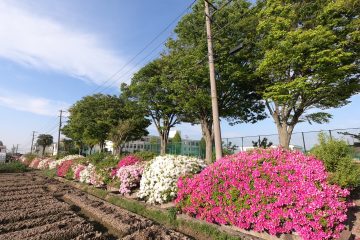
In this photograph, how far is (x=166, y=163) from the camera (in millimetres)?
9094

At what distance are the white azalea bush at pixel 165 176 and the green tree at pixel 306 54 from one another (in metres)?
8.92

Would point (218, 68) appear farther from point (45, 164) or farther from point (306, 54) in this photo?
point (45, 164)

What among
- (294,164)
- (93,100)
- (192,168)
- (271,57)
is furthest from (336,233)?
(93,100)

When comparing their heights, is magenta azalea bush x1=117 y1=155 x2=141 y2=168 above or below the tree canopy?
below

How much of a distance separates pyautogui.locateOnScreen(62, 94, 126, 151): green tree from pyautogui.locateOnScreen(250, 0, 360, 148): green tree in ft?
69.9

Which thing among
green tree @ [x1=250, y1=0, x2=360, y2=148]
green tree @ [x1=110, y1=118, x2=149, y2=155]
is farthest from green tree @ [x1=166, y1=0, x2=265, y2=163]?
green tree @ [x1=110, y1=118, x2=149, y2=155]

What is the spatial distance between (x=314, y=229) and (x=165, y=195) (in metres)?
4.74

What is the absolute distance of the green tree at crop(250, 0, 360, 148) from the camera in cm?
1409

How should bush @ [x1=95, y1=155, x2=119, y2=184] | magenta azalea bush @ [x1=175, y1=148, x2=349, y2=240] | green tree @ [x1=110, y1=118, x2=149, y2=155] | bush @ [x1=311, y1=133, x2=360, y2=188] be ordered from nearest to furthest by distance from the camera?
1. magenta azalea bush @ [x1=175, y1=148, x2=349, y2=240]
2. bush @ [x1=311, y1=133, x2=360, y2=188]
3. bush @ [x1=95, y1=155, x2=119, y2=184]
4. green tree @ [x1=110, y1=118, x2=149, y2=155]

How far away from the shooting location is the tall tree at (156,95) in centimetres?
2417

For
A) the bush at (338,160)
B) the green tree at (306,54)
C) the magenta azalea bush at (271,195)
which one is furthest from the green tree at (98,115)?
the bush at (338,160)

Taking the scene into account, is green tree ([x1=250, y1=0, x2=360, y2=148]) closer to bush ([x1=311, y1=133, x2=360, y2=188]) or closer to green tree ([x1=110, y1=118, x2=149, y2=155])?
bush ([x1=311, y1=133, x2=360, y2=188])

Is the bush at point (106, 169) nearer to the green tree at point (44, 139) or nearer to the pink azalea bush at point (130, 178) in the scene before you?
the pink azalea bush at point (130, 178)

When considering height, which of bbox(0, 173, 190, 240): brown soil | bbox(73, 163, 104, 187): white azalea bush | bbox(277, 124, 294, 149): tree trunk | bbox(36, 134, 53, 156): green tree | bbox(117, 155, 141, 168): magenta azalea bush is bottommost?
bbox(0, 173, 190, 240): brown soil
